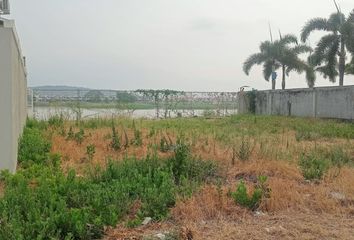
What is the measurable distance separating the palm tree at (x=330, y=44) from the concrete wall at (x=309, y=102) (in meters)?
2.44

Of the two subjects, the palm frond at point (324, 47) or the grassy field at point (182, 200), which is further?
the palm frond at point (324, 47)

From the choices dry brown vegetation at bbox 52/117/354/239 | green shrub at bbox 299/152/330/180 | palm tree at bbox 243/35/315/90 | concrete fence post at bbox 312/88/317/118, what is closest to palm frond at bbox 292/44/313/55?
palm tree at bbox 243/35/315/90

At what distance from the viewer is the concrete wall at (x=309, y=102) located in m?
21.5

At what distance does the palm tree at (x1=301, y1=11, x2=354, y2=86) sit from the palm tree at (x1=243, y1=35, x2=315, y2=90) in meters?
5.21

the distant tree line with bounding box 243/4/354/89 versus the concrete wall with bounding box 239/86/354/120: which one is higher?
the distant tree line with bounding box 243/4/354/89

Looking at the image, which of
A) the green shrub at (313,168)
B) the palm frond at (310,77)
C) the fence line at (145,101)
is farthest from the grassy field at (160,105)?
the green shrub at (313,168)

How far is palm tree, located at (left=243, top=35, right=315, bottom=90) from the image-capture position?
31.9 m

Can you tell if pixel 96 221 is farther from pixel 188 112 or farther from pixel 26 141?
pixel 188 112

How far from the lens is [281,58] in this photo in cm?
3209

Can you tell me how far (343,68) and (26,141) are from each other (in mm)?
22671

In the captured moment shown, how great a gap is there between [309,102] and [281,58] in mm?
8413

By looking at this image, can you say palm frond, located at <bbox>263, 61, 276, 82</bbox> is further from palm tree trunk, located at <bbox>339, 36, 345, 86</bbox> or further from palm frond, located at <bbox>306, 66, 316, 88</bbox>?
palm tree trunk, located at <bbox>339, 36, 345, 86</bbox>

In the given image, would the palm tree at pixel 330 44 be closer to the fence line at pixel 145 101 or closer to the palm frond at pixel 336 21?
the palm frond at pixel 336 21

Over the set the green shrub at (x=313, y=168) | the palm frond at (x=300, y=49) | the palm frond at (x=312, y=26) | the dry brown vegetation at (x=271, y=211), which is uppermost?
the palm frond at (x=312, y=26)
